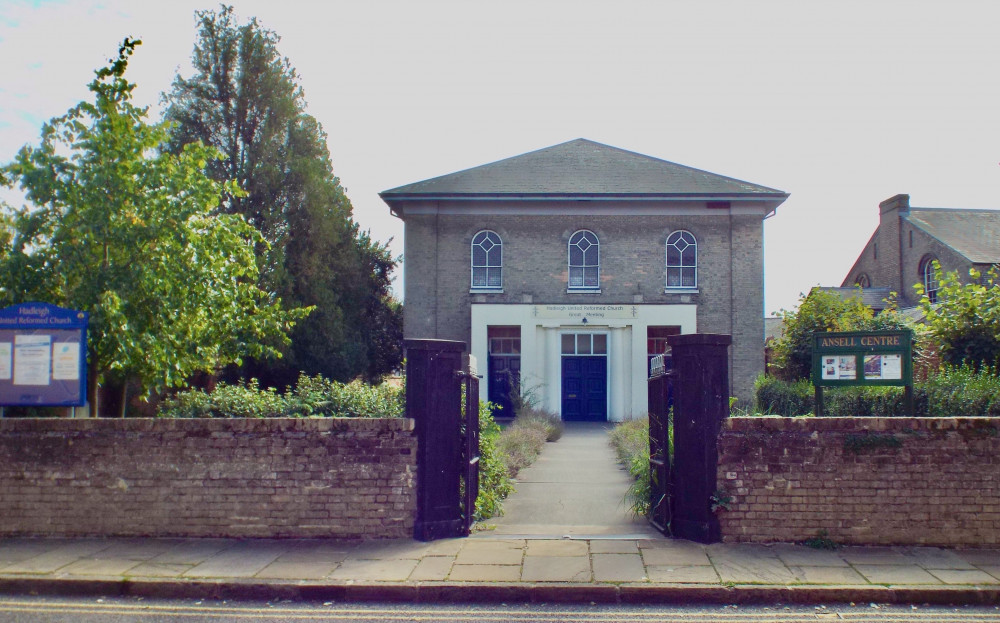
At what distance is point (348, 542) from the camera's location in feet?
26.1

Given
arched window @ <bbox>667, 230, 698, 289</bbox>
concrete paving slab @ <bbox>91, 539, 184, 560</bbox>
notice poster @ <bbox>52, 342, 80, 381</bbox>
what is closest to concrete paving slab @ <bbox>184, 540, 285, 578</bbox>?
concrete paving slab @ <bbox>91, 539, 184, 560</bbox>

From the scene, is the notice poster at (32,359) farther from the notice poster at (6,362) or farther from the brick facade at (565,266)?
the brick facade at (565,266)

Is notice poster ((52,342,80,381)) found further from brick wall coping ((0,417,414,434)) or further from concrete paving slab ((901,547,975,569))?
concrete paving slab ((901,547,975,569))

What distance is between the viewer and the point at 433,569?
6988 mm

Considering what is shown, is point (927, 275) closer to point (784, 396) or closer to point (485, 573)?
point (784, 396)

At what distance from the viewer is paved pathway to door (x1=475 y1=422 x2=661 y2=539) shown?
27.8 feet

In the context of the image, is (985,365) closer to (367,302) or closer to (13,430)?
(13,430)

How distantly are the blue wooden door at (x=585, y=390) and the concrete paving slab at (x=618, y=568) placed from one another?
16.7 m

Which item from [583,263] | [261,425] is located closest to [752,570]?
[261,425]

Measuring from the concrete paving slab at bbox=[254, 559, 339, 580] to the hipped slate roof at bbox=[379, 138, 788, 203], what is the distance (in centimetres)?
1737

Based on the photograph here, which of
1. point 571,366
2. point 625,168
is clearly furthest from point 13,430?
point 625,168

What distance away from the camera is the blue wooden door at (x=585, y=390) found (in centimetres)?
2408

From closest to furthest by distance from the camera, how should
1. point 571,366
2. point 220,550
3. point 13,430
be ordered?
1. point 220,550
2. point 13,430
3. point 571,366

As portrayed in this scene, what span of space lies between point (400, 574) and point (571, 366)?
1759cm
